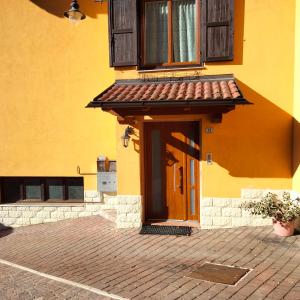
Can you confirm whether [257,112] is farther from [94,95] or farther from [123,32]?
[94,95]

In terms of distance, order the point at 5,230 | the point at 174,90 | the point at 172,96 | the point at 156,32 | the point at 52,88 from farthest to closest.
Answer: the point at 5,230 → the point at 52,88 → the point at 156,32 → the point at 174,90 → the point at 172,96

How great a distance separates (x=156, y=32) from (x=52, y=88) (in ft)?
12.6

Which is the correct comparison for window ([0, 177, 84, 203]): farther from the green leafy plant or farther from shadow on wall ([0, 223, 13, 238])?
the green leafy plant

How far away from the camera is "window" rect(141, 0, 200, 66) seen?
27.9ft

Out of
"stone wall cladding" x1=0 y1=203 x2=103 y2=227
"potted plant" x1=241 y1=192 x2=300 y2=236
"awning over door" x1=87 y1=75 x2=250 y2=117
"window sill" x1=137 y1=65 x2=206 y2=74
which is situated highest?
"window sill" x1=137 y1=65 x2=206 y2=74

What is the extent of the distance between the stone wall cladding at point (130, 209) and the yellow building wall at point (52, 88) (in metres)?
1.93

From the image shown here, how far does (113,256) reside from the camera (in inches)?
280

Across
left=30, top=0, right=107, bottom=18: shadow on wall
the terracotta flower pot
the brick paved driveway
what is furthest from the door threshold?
left=30, top=0, right=107, bottom=18: shadow on wall

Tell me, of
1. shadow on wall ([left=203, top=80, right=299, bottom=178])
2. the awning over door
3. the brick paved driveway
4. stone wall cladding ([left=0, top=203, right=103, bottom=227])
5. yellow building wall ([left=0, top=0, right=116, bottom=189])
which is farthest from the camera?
stone wall cladding ([left=0, top=203, right=103, bottom=227])

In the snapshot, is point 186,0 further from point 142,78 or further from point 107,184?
point 107,184

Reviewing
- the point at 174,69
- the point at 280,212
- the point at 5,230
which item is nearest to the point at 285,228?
the point at 280,212

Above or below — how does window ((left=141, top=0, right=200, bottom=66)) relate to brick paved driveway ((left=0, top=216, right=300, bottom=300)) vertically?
above

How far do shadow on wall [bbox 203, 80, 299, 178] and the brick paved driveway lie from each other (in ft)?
5.07

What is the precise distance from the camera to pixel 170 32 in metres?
8.57
